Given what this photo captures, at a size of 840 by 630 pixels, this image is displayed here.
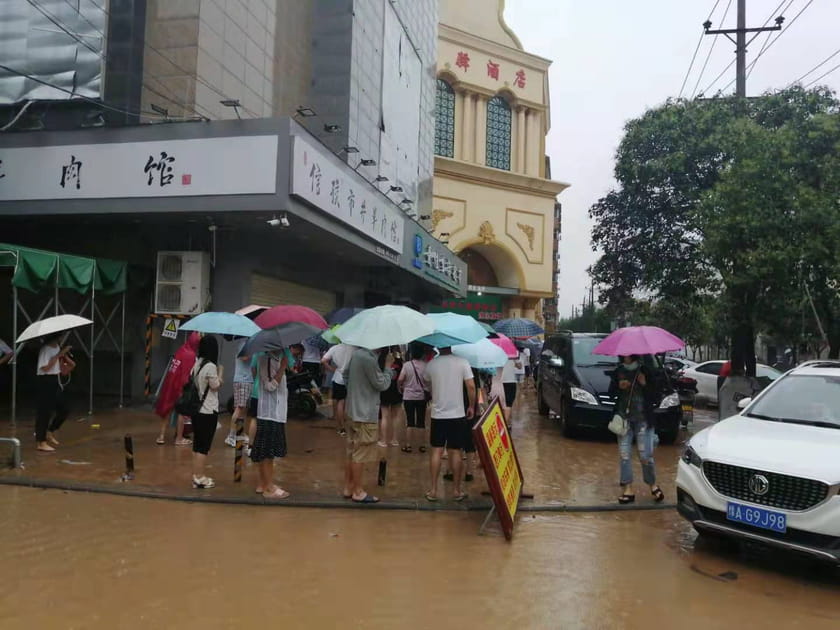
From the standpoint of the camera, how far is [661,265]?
62.8 feet

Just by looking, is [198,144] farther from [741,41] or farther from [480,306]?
[480,306]

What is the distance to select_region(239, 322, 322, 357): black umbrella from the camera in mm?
6535

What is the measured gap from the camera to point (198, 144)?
10.5 m

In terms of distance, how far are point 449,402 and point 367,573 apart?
7.38ft

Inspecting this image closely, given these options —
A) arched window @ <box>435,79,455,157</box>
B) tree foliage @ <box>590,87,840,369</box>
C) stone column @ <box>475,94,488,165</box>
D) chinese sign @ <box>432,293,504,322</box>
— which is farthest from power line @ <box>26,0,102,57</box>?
chinese sign @ <box>432,293,504,322</box>

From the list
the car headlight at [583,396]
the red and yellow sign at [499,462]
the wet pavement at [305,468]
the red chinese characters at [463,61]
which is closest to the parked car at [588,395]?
the car headlight at [583,396]

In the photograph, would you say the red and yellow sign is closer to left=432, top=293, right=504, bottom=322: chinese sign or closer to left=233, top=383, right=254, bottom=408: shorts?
left=233, top=383, right=254, bottom=408: shorts

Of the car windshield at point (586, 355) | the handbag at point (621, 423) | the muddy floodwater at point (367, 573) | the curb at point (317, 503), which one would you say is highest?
the car windshield at point (586, 355)

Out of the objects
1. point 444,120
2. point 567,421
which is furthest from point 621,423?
point 444,120

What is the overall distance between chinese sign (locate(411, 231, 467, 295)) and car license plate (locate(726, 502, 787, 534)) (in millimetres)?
13912

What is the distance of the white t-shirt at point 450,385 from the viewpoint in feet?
21.9

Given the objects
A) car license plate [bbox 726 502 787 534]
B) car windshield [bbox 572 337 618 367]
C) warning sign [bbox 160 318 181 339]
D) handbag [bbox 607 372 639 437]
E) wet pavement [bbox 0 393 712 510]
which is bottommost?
wet pavement [bbox 0 393 712 510]

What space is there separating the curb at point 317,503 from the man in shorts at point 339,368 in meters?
1.86

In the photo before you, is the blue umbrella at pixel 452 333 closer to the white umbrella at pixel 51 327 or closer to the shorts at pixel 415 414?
the shorts at pixel 415 414
